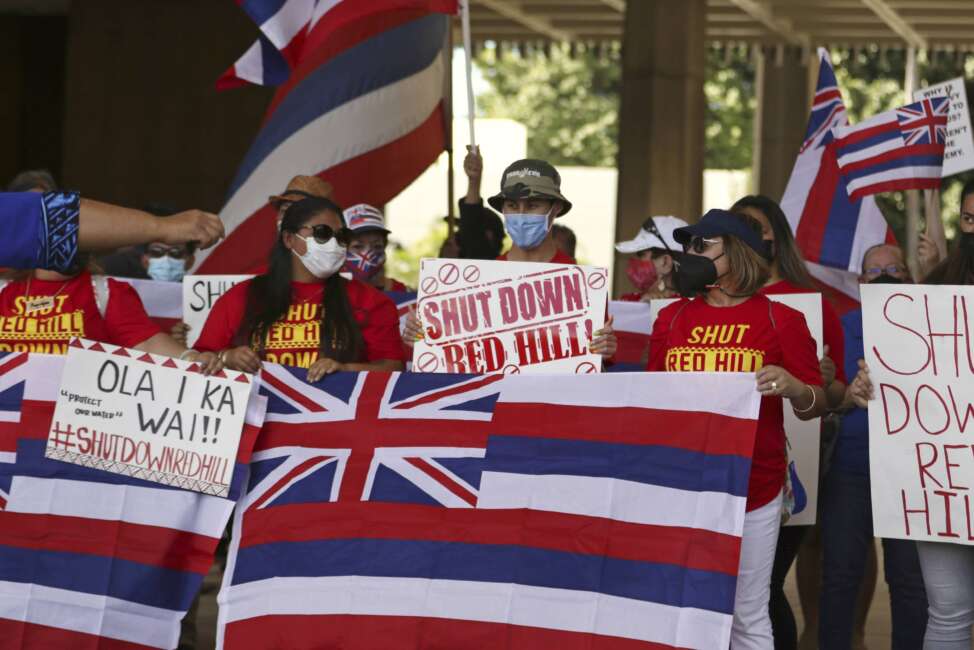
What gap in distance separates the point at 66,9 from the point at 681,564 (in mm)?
16861

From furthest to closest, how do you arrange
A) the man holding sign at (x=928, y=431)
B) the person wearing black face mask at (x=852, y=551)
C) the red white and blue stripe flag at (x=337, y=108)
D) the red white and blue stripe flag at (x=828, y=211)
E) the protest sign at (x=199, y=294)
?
the red white and blue stripe flag at (x=337, y=108) < the red white and blue stripe flag at (x=828, y=211) < the protest sign at (x=199, y=294) < the person wearing black face mask at (x=852, y=551) < the man holding sign at (x=928, y=431)

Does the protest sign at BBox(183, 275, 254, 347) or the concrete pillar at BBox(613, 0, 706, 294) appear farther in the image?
the concrete pillar at BBox(613, 0, 706, 294)

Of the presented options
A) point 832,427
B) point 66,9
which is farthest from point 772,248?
point 66,9

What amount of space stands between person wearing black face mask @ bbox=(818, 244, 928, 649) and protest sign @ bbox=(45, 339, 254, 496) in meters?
2.21

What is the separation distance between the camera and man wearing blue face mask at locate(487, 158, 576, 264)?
6562 millimetres

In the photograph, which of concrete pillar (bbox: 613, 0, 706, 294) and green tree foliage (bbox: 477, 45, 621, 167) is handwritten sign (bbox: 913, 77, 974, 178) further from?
green tree foliage (bbox: 477, 45, 621, 167)

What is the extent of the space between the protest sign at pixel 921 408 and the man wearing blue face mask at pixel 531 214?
1.48 meters

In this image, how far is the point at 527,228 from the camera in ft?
21.5

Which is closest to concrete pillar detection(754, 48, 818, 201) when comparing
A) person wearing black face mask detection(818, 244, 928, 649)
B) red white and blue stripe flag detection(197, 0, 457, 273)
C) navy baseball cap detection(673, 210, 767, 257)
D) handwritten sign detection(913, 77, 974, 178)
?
red white and blue stripe flag detection(197, 0, 457, 273)

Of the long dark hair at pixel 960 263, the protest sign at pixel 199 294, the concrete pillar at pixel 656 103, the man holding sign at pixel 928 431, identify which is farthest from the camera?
the concrete pillar at pixel 656 103

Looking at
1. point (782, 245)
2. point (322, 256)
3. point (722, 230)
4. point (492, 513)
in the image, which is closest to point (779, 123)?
point (782, 245)

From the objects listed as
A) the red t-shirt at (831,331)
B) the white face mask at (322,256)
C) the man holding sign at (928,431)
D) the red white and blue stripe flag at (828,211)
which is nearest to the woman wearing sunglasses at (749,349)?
the man holding sign at (928,431)

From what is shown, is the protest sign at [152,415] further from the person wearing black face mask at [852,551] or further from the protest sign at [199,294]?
the person wearing black face mask at [852,551]

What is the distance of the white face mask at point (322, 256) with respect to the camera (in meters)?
6.21
